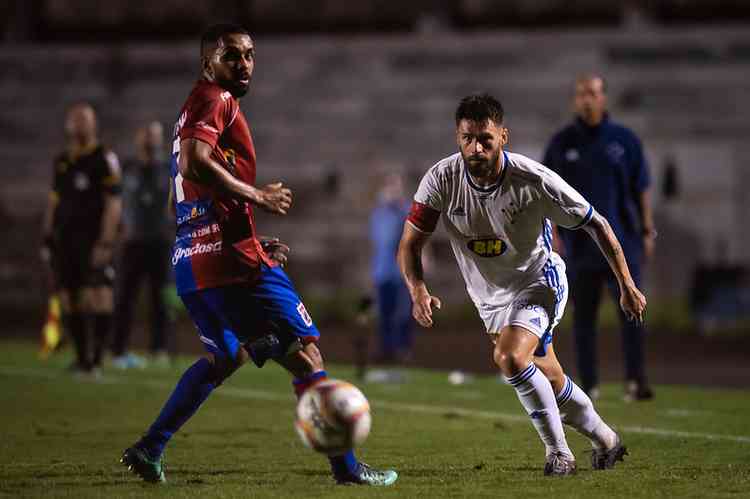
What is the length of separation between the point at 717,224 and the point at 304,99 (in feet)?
25.7

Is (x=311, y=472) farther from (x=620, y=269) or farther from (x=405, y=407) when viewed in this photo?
(x=405, y=407)

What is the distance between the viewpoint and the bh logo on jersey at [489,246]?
6.52m

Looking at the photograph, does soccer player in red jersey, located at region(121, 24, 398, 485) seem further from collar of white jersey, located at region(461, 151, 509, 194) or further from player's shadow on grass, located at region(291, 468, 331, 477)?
collar of white jersey, located at region(461, 151, 509, 194)

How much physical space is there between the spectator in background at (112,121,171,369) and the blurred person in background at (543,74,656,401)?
16.9 ft

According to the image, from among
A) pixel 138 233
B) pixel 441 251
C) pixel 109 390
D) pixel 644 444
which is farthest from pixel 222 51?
pixel 441 251

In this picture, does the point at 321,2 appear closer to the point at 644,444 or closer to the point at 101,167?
the point at 101,167

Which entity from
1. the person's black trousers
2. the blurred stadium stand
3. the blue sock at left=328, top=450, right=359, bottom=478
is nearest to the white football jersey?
the blue sock at left=328, top=450, right=359, bottom=478

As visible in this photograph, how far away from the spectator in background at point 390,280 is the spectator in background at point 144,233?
270cm

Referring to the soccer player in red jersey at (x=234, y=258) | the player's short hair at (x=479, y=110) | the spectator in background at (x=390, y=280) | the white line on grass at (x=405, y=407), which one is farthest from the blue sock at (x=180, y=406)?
the spectator in background at (x=390, y=280)

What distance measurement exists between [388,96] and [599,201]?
14.2 metres

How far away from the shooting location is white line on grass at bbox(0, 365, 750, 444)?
835 cm

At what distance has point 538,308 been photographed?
6535 mm

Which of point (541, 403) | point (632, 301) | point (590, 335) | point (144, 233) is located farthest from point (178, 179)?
point (144, 233)

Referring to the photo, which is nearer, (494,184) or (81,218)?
(494,184)
